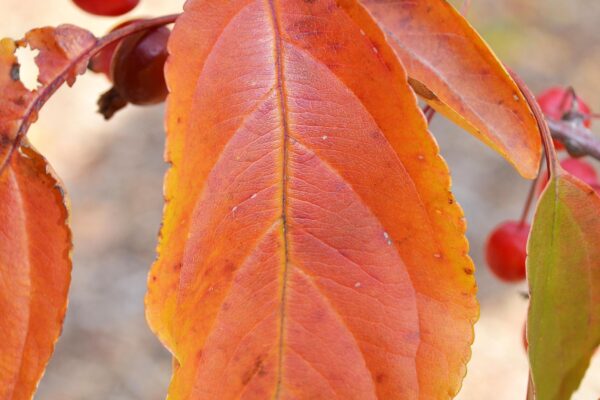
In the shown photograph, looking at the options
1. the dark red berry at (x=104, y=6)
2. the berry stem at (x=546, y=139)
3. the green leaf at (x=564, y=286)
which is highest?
the dark red berry at (x=104, y=6)

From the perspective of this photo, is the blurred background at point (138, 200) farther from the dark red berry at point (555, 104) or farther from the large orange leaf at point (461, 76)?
the large orange leaf at point (461, 76)

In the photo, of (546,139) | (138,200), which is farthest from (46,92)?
(138,200)

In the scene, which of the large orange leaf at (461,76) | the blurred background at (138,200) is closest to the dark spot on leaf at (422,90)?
the large orange leaf at (461,76)

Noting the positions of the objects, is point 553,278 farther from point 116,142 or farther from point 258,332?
point 116,142

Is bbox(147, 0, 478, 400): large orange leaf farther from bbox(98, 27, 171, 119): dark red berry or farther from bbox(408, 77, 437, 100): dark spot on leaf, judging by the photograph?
bbox(98, 27, 171, 119): dark red berry

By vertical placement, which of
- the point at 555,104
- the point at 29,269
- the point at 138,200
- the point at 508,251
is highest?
the point at 29,269

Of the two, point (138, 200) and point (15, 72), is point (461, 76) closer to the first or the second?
point (15, 72)

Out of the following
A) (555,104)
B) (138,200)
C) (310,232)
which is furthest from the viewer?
(138,200)
